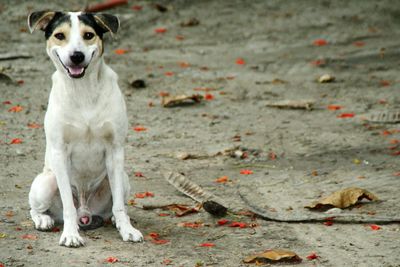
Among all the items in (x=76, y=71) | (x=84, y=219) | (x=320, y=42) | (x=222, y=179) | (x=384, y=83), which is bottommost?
(x=222, y=179)

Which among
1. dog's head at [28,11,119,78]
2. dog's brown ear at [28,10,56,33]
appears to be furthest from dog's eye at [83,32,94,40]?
dog's brown ear at [28,10,56,33]

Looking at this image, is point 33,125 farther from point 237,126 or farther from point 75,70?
point 75,70

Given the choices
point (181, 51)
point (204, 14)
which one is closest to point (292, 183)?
point (181, 51)

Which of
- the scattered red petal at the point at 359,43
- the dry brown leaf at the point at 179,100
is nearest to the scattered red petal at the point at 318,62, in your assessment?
the scattered red petal at the point at 359,43

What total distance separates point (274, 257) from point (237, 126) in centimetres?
389

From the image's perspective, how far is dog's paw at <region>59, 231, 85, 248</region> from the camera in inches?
220

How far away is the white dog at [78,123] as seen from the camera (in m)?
5.62

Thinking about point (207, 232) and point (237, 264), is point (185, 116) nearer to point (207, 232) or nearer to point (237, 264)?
point (207, 232)

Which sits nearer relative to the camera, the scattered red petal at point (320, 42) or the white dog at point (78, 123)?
the white dog at point (78, 123)

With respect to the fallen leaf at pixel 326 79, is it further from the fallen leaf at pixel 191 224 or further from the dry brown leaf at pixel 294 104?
the fallen leaf at pixel 191 224

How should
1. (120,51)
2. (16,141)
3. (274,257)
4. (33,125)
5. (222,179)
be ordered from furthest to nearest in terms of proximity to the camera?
(120,51)
(33,125)
(16,141)
(222,179)
(274,257)

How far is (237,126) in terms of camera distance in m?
9.09

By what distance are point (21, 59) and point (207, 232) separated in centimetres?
602

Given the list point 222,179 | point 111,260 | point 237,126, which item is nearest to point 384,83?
point 237,126
